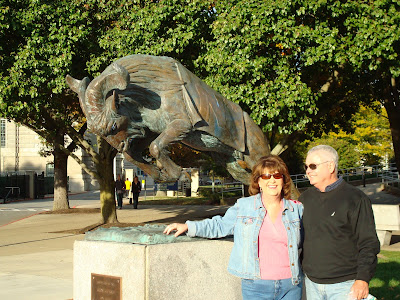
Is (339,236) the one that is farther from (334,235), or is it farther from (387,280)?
(387,280)

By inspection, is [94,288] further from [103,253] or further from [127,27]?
[127,27]

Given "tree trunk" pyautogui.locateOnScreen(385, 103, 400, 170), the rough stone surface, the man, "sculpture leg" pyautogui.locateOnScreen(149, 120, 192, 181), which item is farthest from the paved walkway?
the man

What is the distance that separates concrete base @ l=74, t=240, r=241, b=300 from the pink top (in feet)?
4.32

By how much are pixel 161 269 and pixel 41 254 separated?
8648 mm

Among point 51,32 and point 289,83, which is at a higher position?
point 51,32

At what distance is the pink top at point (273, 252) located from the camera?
4.11 meters

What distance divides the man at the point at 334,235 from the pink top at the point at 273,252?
30 cm

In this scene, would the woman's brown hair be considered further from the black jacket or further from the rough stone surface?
the rough stone surface

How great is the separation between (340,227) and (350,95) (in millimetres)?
14192

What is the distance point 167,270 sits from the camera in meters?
5.20

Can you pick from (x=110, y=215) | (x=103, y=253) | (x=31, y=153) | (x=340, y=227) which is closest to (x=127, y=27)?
(x=110, y=215)

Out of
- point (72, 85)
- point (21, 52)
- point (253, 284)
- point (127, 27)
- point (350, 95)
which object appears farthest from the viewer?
point (350, 95)

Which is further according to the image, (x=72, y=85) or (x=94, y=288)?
(x=72, y=85)

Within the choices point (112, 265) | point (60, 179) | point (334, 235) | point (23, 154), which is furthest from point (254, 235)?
point (23, 154)
